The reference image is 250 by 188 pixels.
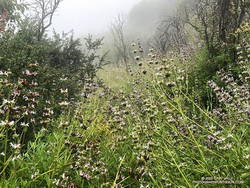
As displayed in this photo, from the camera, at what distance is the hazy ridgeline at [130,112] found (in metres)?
2.92

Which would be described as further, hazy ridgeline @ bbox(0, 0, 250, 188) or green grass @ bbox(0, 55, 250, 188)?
hazy ridgeline @ bbox(0, 0, 250, 188)

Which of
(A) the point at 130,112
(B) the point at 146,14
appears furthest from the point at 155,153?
(B) the point at 146,14

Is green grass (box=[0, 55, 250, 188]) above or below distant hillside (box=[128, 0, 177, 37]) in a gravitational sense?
below

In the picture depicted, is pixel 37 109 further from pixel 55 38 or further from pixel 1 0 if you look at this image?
pixel 1 0

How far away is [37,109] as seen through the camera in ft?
17.8

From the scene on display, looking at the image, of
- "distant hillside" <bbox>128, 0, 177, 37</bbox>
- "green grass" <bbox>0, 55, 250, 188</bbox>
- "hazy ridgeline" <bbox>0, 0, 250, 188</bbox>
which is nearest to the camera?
"green grass" <bbox>0, 55, 250, 188</bbox>

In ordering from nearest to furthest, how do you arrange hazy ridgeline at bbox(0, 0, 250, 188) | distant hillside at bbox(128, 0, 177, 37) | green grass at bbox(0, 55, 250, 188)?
green grass at bbox(0, 55, 250, 188) < hazy ridgeline at bbox(0, 0, 250, 188) < distant hillside at bbox(128, 0, 177, 37)

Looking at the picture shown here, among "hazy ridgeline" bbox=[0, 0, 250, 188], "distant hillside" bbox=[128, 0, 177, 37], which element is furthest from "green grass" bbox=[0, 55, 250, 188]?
"distant hillside" bbox=[128, 0, 177, 37]

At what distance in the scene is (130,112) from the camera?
16.5 ft

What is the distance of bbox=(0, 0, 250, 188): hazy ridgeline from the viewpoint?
115 inches

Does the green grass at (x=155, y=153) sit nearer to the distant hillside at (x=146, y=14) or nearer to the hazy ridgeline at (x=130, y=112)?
the hazy ridgeline at (x=130, y=112)

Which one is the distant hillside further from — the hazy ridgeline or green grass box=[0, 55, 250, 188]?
green grass box=[0, 55, 250, 188]

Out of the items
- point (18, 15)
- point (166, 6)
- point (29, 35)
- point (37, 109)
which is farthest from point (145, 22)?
point (37, 109)

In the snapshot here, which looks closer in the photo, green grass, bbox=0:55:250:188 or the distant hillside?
green grass, bbox=0:55:250:188
